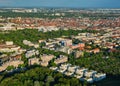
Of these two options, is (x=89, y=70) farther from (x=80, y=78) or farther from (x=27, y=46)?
(x=27, y=46)

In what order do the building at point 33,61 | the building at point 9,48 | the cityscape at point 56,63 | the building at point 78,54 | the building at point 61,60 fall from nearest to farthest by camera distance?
the cityscape at point 56,63, the building at point 33,61, the building at point 61,60, the building at point 78,54, the building at point 9,48

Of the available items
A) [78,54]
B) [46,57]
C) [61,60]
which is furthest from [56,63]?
[78,54]

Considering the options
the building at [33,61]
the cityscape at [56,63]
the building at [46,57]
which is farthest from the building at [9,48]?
the building at [33,61]

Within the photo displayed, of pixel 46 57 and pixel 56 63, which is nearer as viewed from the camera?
pixel 56 63

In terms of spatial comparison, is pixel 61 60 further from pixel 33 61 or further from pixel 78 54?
Result: pixel 78 54

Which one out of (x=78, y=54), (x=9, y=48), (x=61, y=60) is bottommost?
(x=9, y=48)

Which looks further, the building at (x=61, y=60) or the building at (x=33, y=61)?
the building at (x=61, y=60)

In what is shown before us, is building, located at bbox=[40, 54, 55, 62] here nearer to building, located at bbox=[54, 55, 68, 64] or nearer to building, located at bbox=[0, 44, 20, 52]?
building, located at bbox=[54, 55, 68, 64]

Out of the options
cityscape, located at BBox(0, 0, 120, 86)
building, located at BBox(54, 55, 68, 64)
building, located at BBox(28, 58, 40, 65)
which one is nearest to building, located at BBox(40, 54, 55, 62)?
Result: cityscape, located at BBox(0, 0, 120, 86)

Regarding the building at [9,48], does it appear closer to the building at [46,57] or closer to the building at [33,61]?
the building at [46,57]

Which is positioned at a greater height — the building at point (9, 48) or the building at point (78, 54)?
the building at point (78, 54)

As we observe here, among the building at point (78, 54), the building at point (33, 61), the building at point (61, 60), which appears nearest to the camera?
the building at point (33, 61)
